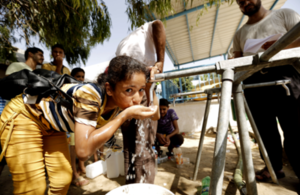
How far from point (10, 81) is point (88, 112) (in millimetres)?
835

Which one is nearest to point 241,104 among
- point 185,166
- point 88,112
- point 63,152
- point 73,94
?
point 88,112

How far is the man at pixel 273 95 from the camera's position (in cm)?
181

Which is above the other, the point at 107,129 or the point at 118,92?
the point at 118,92

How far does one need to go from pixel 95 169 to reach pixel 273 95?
306cm

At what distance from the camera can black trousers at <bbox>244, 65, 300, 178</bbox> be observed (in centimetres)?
182

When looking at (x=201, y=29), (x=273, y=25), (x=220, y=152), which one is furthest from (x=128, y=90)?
(x=201, y=29)

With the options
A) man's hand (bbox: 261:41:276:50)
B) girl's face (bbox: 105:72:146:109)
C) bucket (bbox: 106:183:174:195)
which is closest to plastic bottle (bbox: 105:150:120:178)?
bucket (bbox: 106:183:174:195)

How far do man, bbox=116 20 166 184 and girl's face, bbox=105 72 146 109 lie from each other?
454mm

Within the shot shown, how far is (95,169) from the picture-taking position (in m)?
2.78

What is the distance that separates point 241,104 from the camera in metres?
1.12

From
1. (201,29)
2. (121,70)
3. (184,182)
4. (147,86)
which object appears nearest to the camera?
(121,70)

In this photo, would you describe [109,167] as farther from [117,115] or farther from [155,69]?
[155,69]

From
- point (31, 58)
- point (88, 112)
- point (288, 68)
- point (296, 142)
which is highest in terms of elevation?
point (31, 58)

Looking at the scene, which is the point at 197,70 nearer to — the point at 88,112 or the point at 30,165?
the point at 88,112
